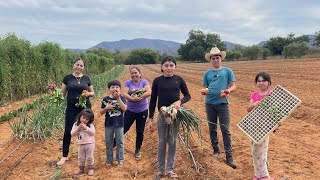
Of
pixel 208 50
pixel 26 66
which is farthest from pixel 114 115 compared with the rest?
pixel 208 50

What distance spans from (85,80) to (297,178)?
312cm

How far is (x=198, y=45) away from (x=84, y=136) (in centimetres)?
8339

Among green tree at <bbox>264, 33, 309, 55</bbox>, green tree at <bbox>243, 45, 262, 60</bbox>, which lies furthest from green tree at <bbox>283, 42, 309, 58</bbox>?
green tree at <bbox>264, 33, 309, 55</bbox>

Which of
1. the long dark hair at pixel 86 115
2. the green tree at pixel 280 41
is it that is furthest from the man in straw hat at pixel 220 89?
the green tree at pixel 280 41

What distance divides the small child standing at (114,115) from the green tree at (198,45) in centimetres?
7569

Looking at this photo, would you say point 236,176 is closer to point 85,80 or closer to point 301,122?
point 85,80

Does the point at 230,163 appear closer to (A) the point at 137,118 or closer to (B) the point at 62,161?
(A) the point at 137,118

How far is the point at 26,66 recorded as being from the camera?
14922 mm

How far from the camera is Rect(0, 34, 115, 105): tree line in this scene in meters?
13.1

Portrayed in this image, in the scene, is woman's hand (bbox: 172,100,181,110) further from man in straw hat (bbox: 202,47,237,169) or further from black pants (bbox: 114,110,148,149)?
black pants (bbox: 114,110,148,149)

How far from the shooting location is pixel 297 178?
180 inches

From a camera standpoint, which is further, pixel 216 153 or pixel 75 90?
pixel 216 153

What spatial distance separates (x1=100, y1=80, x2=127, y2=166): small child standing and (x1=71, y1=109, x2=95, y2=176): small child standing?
232mm

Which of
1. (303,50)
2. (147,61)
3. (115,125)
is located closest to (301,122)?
(115,125)
